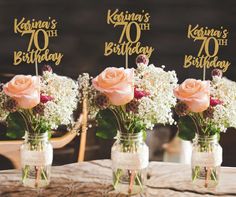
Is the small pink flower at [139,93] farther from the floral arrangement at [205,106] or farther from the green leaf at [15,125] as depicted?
the green leaf at [15,125]

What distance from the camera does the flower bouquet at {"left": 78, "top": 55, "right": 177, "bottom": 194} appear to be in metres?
1.96

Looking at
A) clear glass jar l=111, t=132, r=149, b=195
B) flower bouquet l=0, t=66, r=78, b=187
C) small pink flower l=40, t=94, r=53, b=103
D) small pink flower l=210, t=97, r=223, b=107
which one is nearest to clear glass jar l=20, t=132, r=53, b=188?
flower bouquet l=0, t=66, r=78, b=187

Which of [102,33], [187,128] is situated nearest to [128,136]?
[187,128]

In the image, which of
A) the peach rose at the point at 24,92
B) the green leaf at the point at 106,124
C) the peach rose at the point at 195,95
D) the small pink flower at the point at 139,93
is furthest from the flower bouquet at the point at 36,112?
the peach rose at the point at 195,95

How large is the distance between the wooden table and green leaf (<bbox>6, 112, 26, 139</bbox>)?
19 cm

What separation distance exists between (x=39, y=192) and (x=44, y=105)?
0.96 ft

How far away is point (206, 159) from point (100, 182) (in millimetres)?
389

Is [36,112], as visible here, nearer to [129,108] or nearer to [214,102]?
[129,108]

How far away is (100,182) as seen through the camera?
2.19 m

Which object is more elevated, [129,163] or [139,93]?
[139,93]

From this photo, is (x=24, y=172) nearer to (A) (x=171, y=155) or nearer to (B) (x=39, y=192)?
(B) (x=39, y=192)

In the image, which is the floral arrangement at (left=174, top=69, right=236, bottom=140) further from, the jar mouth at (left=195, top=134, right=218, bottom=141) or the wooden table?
the wooden table

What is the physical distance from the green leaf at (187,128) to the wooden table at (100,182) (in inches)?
7.3

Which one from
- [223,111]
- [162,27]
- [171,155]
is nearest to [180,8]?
[162,27]
